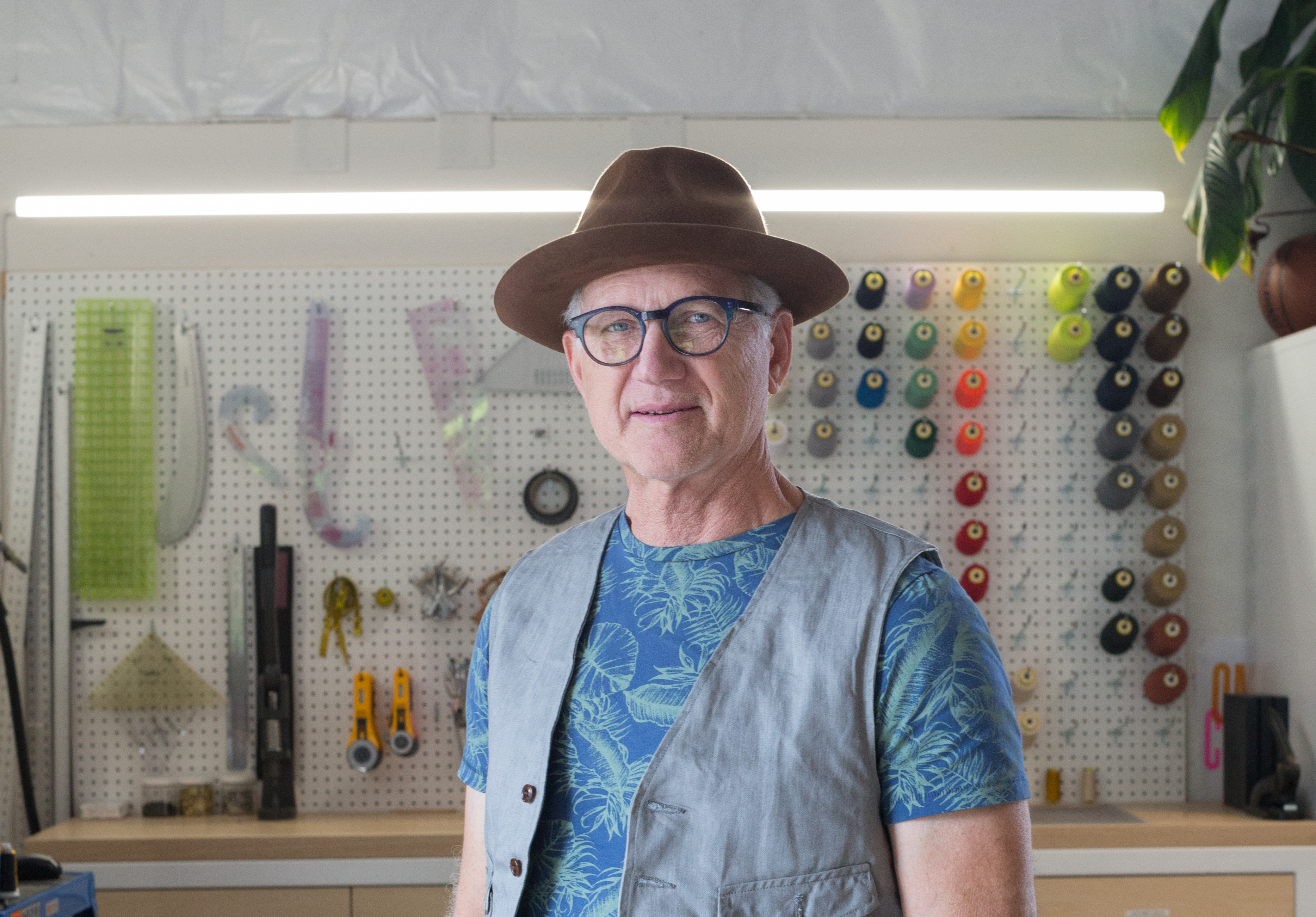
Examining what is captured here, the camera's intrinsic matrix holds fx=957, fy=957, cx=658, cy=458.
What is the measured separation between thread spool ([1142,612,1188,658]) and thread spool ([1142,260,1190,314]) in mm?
784

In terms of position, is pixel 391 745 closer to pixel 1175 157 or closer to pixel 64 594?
pixel 64 594

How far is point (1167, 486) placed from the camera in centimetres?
241

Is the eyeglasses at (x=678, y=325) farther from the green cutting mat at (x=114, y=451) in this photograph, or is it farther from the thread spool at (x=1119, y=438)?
the green cutting mat at (x=114, y=451)

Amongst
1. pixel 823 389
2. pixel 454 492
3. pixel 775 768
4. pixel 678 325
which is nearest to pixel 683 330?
pixel 678 325

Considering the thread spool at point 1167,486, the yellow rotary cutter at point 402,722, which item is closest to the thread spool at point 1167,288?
the thread spool at point 1167,486

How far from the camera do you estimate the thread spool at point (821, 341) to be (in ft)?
7.90

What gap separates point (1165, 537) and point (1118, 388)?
0.40 metres

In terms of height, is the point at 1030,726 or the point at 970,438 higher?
the point at 970,438

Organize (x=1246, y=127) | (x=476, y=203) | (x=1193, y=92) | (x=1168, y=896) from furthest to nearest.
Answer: (x=476, y=203), (x=1193, y=92), (x=1246, y=127), (x=1168, y=896)

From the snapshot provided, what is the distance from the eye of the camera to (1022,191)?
8.30ft

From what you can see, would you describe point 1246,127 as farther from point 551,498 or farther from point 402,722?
point 402,722

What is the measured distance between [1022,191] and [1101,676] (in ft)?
4.20

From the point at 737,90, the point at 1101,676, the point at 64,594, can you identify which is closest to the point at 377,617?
the point at 64,594

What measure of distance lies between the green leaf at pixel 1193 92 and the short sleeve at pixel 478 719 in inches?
84.9
